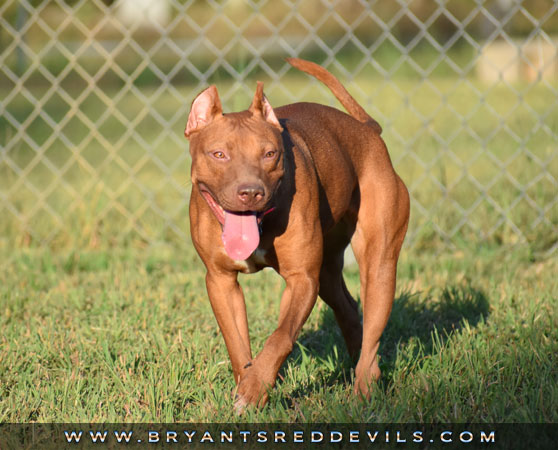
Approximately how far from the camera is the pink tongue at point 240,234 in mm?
2925

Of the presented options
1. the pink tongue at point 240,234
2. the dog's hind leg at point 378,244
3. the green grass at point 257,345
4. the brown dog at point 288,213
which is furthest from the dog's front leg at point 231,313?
the dog's hind leg at point 378,244

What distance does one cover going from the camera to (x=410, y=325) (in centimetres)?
418

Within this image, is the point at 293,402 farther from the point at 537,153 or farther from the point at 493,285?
the point at 537,153

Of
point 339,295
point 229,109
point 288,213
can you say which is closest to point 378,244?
point 339,295

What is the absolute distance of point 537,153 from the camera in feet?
22.2

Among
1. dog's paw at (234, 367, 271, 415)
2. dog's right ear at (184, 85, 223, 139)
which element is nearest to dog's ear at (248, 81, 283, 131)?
dog's right ear at (184, 85, 223, 139)

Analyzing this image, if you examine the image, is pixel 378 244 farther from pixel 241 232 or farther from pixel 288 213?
pixel 241 232

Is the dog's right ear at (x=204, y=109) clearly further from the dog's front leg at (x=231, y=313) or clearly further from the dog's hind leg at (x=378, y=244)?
the dog's hind leg at (x=378, y=244)

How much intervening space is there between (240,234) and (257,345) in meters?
1.17

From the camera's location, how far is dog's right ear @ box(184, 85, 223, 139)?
313 cm

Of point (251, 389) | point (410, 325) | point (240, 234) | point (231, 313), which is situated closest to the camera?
point (251, 389)

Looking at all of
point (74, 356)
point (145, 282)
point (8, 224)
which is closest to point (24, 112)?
point (8, 224)

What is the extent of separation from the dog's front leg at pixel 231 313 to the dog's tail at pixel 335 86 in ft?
3.70

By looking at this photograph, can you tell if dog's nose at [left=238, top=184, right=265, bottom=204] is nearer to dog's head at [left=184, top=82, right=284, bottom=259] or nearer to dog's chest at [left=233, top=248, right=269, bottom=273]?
dog's head at [left=184, top=82, right=284, bottom=259]
